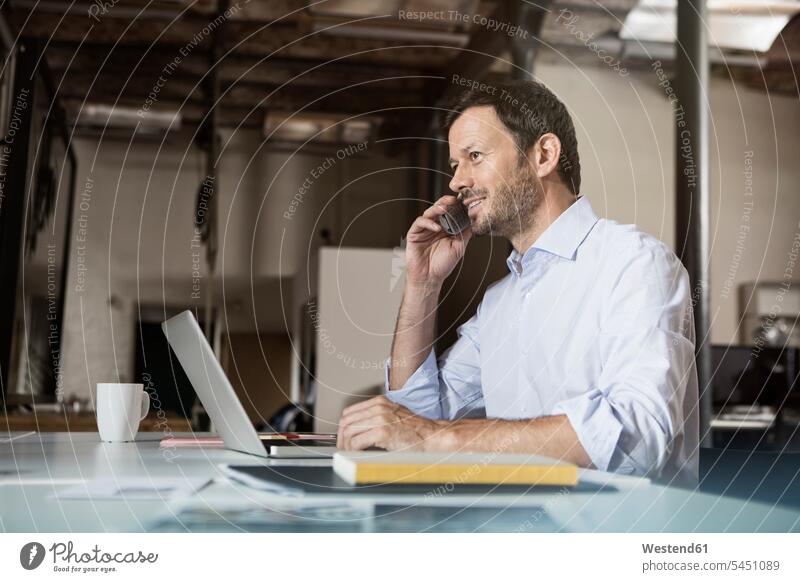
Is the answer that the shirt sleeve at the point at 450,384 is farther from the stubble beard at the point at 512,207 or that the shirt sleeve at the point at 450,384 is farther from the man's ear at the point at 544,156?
the man's ear at the point at 544,156

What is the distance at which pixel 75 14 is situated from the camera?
291cm

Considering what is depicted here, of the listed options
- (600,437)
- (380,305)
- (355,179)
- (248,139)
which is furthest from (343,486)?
(248,139)

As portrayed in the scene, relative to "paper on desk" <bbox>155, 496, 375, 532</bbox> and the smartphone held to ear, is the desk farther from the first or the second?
the smartphone held to ear

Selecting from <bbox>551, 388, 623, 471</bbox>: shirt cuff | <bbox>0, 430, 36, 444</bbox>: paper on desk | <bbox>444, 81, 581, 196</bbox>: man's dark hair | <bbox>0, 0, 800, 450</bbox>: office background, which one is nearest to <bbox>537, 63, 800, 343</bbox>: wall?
<bbox>0, 0, 800, 450</bbox>: office background

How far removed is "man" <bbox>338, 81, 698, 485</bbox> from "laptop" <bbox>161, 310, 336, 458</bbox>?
0.17m

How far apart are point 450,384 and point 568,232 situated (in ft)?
0.94

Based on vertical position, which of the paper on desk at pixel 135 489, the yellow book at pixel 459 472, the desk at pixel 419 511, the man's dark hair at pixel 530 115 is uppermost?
the man's dark hair at pixel 530 115

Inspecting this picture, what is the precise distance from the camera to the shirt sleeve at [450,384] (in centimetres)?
122

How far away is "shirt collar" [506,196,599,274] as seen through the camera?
1.21 metres

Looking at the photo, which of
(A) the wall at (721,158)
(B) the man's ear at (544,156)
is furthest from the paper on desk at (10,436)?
(A) the wall at (721,158)

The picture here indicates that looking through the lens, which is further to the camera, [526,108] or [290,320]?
[290,320]

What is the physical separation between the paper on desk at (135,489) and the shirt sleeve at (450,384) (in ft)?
1.83
